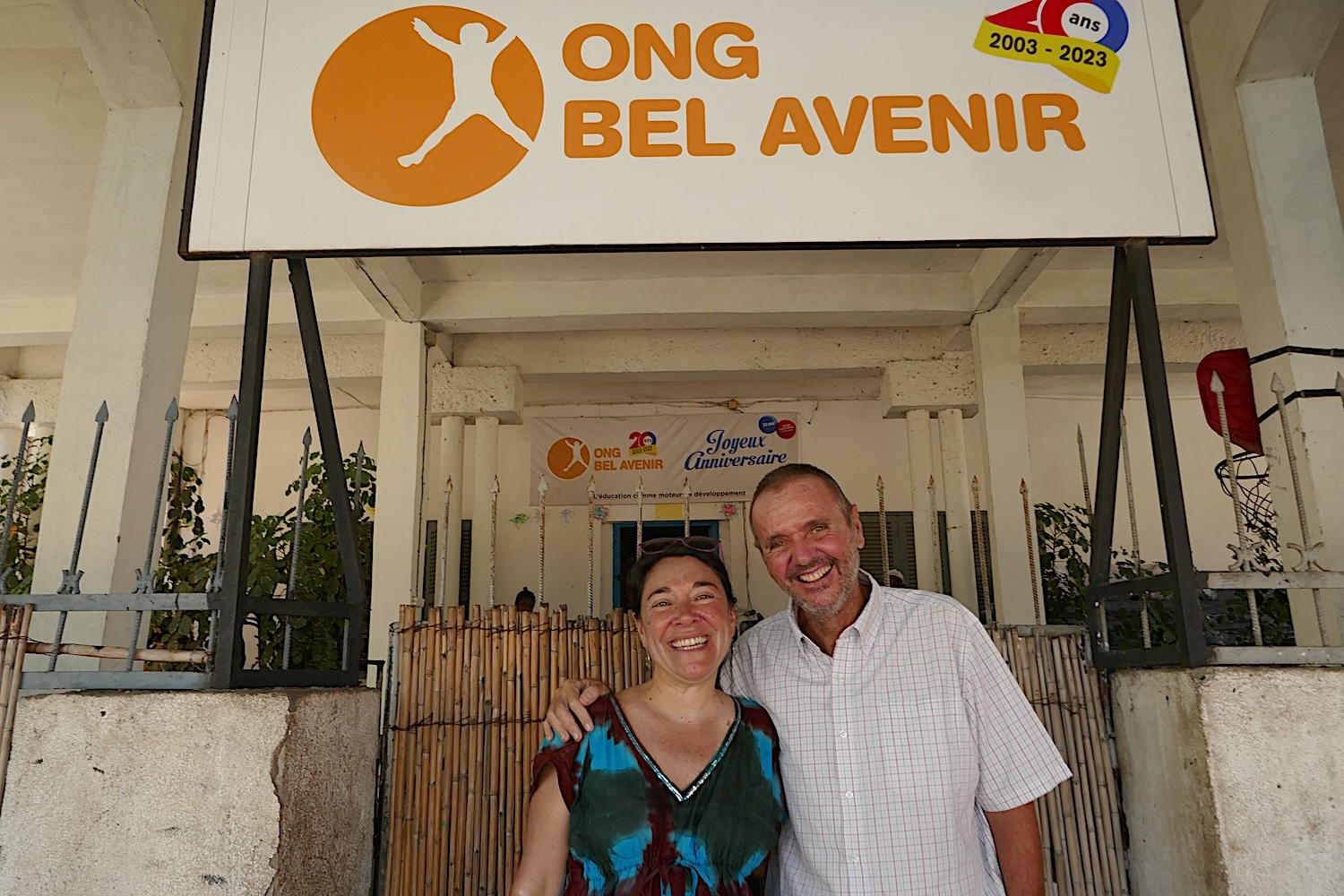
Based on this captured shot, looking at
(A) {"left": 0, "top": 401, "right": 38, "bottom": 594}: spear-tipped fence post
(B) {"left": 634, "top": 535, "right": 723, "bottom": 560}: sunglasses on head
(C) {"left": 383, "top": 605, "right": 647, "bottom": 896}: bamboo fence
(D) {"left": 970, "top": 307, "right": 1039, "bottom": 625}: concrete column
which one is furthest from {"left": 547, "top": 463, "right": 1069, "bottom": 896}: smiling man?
(D) {"left": 970, "top": 307, "right": 1039, "bottom": 625}: concrete column

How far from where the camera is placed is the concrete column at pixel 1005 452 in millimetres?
5949

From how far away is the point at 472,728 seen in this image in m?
2.35

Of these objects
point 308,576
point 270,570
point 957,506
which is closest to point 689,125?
point 270,570

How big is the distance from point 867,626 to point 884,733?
0.74ft

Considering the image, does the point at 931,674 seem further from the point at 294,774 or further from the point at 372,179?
the point at 372,179

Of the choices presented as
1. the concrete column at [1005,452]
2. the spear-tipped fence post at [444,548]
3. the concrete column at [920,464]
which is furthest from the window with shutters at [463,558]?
the spear-tipped fence post at [444,548]

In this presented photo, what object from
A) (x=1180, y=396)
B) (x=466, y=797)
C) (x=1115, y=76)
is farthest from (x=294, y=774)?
(x=1180, y=396)

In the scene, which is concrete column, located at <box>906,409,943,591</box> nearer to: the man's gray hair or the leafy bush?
the leafy bush

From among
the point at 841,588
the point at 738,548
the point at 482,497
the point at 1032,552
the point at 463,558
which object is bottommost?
the point at 841,588

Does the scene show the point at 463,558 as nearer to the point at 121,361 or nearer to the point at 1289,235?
the point at 121,361

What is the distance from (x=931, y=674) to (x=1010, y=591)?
14.3 ft

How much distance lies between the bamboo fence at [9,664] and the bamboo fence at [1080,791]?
2351 mm

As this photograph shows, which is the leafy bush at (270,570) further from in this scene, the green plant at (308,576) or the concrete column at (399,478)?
the concrete column at (399,478)

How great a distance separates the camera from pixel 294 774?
181cm
